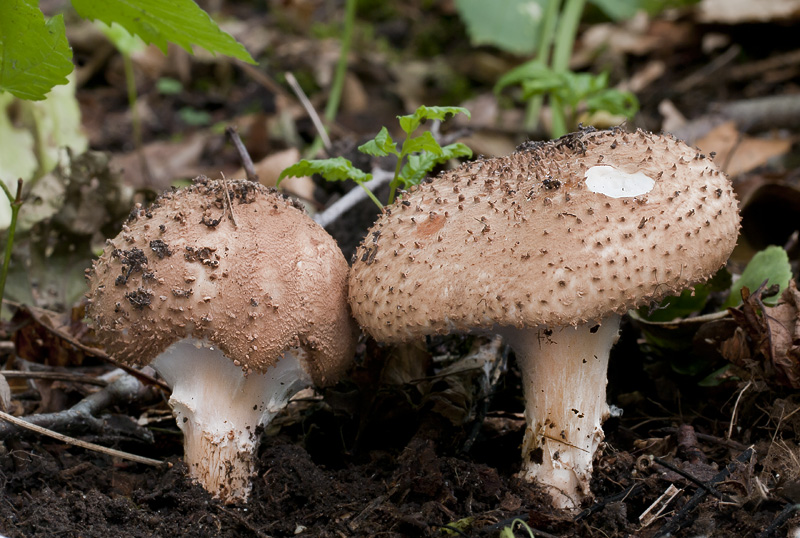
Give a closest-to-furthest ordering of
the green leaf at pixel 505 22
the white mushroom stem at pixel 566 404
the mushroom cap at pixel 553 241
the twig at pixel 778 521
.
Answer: the twig at pixel 778 521
the mushroom cap at pixel 553 241
the white mushroom stem at pixel 566 404
the green leaf at pixel 505 22

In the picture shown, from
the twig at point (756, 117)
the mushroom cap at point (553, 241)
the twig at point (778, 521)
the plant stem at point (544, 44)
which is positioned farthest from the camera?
the plant stem at point (544, 44)

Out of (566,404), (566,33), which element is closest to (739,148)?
(566,33)

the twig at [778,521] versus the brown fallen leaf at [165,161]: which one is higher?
the twig at [778,521]

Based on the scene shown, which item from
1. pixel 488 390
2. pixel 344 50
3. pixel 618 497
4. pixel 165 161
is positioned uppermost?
pixel 344 50

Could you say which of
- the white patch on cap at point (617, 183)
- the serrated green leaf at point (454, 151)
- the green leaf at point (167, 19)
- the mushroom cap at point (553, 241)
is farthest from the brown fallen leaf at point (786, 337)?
the green leaf at point (167, 19)

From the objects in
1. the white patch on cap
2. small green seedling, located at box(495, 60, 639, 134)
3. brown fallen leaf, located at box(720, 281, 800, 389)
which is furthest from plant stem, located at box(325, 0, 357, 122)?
brown fallen leaf, located at box(720, 281, 800, 389)

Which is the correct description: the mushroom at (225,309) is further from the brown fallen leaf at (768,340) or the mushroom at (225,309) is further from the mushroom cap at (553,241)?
the brown fallen leaf at (768,340)

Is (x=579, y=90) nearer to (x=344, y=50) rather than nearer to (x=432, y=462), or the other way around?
(x=344, y=50)
